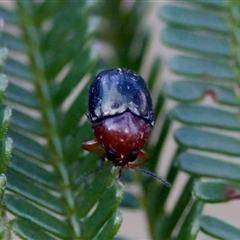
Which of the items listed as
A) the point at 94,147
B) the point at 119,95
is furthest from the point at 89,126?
the point at 119,95

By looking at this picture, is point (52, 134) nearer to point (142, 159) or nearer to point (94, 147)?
point (94, 147)

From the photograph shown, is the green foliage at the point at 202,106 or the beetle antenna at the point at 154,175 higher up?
the green foliage at the point at 202,106

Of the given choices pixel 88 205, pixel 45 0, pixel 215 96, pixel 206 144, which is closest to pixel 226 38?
pixel 215 96

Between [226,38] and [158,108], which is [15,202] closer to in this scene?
[158,108]

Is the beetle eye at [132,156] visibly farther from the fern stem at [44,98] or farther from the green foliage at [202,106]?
the fern stem at [44,98]

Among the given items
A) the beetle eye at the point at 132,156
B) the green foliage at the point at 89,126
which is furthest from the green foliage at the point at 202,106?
the beetle eye at the point at 132,156
